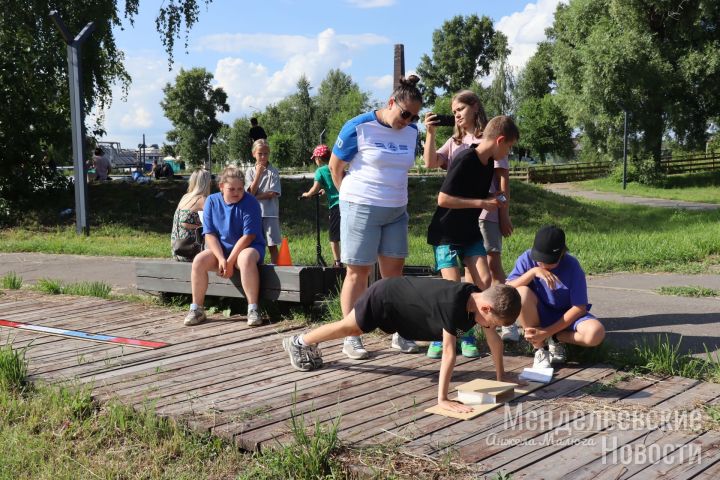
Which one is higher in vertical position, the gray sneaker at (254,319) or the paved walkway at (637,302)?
the gray sneaker at (254,319)

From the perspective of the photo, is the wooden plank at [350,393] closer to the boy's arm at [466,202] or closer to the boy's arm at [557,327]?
the boy's arm at [557,327]

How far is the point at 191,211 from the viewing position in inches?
291

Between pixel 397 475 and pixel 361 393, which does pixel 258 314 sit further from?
pixel 397 475

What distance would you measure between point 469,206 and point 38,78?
16705 millimetres

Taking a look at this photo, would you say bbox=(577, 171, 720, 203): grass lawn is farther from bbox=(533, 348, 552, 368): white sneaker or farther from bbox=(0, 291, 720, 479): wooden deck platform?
bbox=(0, 291, 720, 479): wooden deck platform

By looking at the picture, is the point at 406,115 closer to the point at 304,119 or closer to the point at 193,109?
the point at 304,119

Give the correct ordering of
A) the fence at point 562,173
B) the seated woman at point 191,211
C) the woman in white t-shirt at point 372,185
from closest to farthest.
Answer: the woman in white t-shirt at point 372,185 < the seated woman at point 191,211 < the fence at point 562,173

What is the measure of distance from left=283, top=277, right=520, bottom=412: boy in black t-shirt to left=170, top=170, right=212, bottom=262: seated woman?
118 inches

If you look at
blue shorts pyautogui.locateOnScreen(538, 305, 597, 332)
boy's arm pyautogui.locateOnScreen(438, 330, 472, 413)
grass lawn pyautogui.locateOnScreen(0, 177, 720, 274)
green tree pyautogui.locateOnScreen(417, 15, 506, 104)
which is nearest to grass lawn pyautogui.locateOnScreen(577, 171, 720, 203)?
grass lawn pyautogui.locateOnScreen(0, 177, 720, 274)

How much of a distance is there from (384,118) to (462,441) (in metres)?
2.30

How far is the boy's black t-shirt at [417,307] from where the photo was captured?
13.7 feet

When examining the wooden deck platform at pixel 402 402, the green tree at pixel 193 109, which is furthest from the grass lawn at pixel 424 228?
the green tree at pixel 193 109

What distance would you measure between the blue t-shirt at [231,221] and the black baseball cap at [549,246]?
8.76ft

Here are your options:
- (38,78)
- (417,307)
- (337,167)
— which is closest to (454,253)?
(337,167)
